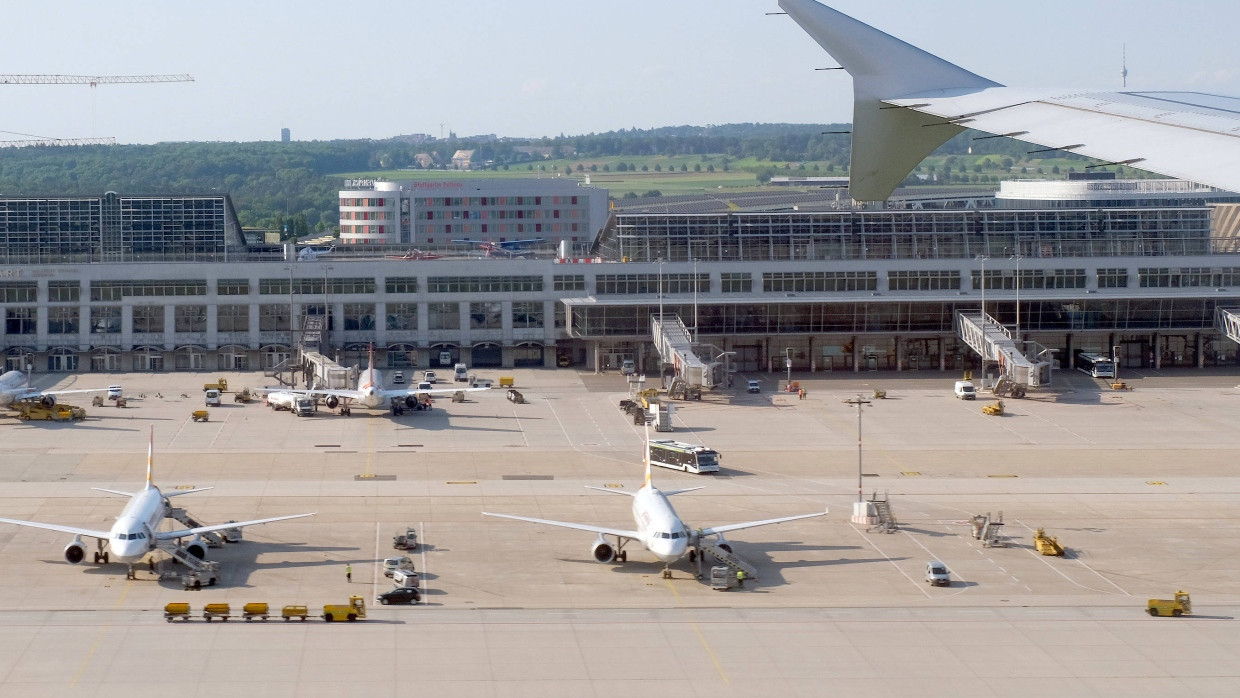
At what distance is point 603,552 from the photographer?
64062 millimetres

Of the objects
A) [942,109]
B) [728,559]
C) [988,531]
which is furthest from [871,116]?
[988,531]

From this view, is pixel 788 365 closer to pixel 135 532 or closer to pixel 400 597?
pixel 400 597

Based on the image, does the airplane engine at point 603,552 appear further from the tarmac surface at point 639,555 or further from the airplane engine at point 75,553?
the airplane engine at point 75,553

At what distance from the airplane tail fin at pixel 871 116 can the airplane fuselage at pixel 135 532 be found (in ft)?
133

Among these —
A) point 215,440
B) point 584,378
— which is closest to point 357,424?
point 215,440

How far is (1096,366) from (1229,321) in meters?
12.7

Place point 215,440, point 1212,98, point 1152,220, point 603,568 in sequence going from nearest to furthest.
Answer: point 1212,98
point 603,568
point 215,440
point 1152,220

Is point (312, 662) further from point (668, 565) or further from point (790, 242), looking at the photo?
point (790, 242)

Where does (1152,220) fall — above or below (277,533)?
above

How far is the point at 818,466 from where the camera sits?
87.6 metres

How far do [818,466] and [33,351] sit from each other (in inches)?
2848

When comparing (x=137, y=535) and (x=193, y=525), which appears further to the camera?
(x=193, y=525)

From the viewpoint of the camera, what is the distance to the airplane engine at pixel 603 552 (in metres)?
64.0

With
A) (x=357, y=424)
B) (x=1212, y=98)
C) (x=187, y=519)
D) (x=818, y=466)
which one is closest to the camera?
(x=1212, y=98)
